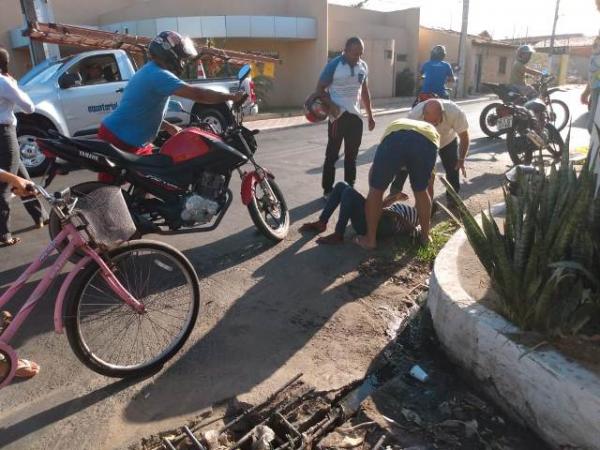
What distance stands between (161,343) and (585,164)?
256 centimetres

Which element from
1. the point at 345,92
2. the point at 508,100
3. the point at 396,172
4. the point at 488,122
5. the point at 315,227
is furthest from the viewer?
the point at 488,122

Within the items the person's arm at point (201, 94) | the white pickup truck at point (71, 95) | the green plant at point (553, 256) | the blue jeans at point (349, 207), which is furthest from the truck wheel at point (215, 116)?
the green plant at point (553, 256)

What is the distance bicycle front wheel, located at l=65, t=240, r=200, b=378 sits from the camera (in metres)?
2.58

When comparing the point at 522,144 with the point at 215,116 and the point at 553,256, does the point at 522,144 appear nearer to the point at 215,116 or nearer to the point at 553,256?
the point at 215,116

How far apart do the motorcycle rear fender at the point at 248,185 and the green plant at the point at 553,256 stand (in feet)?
7.52

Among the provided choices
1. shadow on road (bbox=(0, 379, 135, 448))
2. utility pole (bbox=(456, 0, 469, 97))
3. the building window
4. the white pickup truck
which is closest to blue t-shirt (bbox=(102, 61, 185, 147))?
shadow on road (bbox=(0, 379, 135, 448))

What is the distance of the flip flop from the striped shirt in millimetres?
3020

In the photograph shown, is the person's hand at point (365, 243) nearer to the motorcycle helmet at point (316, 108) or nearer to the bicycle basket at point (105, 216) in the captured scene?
the motorcycle helmet at point (316, 108)

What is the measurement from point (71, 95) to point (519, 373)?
25.3 ft

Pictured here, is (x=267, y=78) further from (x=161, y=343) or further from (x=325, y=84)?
(x=161, y=343)

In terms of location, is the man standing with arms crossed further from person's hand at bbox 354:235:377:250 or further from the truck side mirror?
the truck side mirror

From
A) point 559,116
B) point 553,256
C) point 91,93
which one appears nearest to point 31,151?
point 91,93

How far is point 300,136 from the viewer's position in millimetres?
11492

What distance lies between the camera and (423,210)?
4.39m
